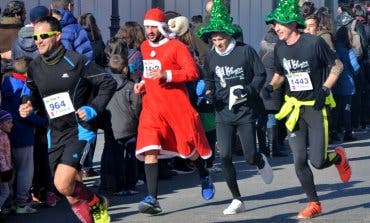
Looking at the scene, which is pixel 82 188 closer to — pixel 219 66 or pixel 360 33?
pixel 219 66

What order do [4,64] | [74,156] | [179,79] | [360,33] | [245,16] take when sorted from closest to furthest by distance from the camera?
[74,156] → [179,79] → [4,64] → [360,33] → [245,16]

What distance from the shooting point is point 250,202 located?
34.5ft

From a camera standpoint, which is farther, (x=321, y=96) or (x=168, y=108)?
(x=168, y=108)

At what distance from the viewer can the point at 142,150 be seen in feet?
32.1

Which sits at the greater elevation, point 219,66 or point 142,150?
point 219,66

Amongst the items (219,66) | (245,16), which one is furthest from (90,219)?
(245,16)

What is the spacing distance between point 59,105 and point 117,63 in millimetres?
2833

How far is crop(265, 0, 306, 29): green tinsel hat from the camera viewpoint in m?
9.54

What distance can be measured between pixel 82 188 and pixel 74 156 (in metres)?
0.28

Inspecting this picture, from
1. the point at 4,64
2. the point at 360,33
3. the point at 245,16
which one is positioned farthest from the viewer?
the point at 245,16

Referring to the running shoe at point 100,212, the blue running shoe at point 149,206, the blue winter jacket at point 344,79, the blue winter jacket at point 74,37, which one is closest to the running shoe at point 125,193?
the blue running shoe at point 149,206

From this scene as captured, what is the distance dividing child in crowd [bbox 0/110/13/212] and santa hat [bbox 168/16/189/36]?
136 inches

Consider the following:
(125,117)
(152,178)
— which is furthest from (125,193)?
(152,178)

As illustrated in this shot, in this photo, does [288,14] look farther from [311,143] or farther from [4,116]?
[4,116]
